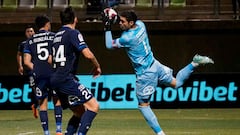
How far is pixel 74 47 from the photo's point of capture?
11.8 meters

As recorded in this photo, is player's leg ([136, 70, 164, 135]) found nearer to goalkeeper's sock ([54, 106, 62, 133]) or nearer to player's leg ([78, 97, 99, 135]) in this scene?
player's leg ([78, 97, 99, 135])

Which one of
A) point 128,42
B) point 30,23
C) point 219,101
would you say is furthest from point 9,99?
point 128,42

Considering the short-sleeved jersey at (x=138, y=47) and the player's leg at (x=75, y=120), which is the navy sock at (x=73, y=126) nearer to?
the player's leg at (x=75, y=120)

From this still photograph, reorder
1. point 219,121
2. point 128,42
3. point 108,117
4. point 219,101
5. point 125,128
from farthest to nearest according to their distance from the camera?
point 219,101, point 108,117, point 219,121, point 125,128, point 128,42

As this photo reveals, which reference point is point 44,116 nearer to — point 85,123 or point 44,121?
point 44,121

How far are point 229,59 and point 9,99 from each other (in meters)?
7.77

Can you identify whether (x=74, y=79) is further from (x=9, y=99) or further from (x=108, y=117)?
(x=9, y=99)

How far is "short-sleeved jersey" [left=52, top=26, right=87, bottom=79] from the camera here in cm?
1184

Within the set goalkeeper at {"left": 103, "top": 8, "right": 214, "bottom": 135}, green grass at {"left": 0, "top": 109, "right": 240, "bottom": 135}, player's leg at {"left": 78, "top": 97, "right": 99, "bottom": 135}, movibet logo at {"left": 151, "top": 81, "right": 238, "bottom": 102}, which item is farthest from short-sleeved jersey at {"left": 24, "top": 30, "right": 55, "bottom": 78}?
movibet logo at {"left": 151, "top": 81, "right": 238, "bottom": 102}

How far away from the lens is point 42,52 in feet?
45.4

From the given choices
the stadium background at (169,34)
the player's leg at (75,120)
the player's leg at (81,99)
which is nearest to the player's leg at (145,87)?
the player's leg at (75,120)

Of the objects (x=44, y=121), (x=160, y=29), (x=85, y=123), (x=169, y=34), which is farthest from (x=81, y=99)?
(x=169, y=34)

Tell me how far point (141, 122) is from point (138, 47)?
5302 millimetres

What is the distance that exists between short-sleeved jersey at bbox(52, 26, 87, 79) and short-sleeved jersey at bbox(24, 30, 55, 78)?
6.02 ft
